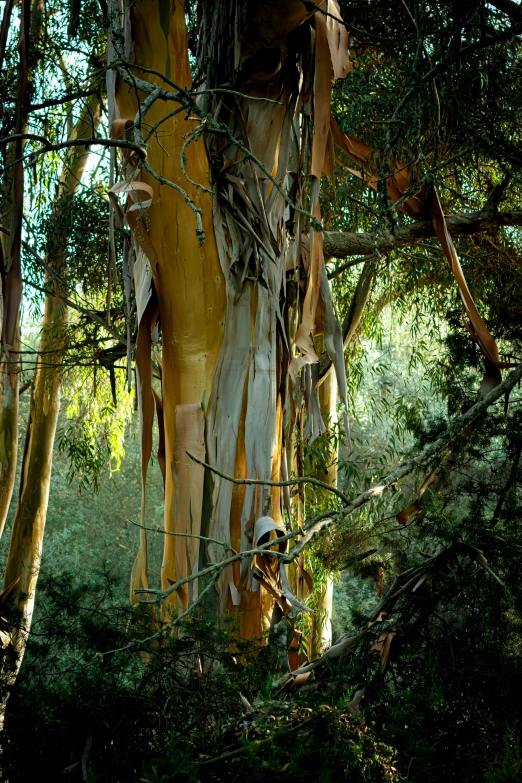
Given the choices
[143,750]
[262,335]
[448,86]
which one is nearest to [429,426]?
[262,335]

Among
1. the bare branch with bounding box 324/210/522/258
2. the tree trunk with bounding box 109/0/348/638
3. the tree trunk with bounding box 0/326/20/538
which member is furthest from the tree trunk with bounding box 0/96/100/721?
the tree trunk with bounding box 109/0/348/638

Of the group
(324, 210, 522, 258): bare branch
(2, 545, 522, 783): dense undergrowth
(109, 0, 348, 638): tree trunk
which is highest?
(324, 210, 522, 258): bare branch

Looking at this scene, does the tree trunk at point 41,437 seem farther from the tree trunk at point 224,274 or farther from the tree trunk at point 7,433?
the tree trunk at point 224,274

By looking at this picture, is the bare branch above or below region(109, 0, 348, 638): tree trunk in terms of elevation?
above

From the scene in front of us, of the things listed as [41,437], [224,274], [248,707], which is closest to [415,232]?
[224,274]

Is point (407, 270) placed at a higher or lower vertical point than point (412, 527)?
higher

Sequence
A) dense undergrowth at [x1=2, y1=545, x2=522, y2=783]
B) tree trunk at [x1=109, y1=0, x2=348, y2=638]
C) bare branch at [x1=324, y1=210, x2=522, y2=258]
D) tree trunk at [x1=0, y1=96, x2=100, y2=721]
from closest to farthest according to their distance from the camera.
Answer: dense undergrowth at [x1=2, y1=545, x2=522, y2=783], tree trunk at [x1=109, y1=0, x2=348, y2=638], bare branch at [x1=324, y1=210, x2=522, y2=258], tree trunk at [x1=0, y1=96, x2=100, y2=721]

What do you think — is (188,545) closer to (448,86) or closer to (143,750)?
(143,750)

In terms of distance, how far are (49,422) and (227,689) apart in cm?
549

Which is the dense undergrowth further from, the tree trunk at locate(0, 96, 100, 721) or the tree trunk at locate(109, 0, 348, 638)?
the tree trunk at locate(0, 96, 100, 721)

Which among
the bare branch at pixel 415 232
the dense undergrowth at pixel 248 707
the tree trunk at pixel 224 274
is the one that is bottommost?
the dense undergrowth at pixel 248 707

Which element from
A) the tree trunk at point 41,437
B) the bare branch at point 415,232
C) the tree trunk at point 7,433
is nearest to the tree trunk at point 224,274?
the bare branch at point 415,232

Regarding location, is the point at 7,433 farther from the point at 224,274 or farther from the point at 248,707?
the point at 248,707

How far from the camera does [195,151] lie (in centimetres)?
204
